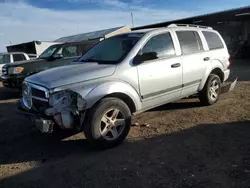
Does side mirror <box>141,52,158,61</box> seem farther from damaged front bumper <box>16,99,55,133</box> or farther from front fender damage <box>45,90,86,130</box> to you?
damaged front bumper <box>16,99,55,133</box>

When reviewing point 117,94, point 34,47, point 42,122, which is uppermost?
point 34,47

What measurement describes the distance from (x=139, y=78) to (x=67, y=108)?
1.42 metres

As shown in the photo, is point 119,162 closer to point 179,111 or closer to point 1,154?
point 1,154

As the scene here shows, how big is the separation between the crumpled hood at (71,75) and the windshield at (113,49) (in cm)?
35

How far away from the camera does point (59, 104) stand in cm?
429

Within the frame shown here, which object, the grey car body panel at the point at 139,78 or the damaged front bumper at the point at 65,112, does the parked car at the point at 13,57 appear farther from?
the damaged front bumper at the point at 65,112

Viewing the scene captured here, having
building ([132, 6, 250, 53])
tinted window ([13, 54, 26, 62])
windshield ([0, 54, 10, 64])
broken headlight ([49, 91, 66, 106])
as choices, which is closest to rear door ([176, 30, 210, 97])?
broken headlight ([49, 91, 66, 106])

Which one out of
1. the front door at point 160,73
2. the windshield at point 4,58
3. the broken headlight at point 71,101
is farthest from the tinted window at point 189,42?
the windshield at point 4,58

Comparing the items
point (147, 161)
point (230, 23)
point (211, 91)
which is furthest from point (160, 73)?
point (230, 23)

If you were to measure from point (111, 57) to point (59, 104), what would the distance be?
1491mm

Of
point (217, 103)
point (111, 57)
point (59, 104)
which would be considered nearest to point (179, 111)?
point (217, 103)

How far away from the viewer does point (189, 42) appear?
621 cm

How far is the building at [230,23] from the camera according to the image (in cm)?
2314

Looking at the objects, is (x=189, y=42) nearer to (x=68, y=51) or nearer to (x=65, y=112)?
(x=65, y=112)
